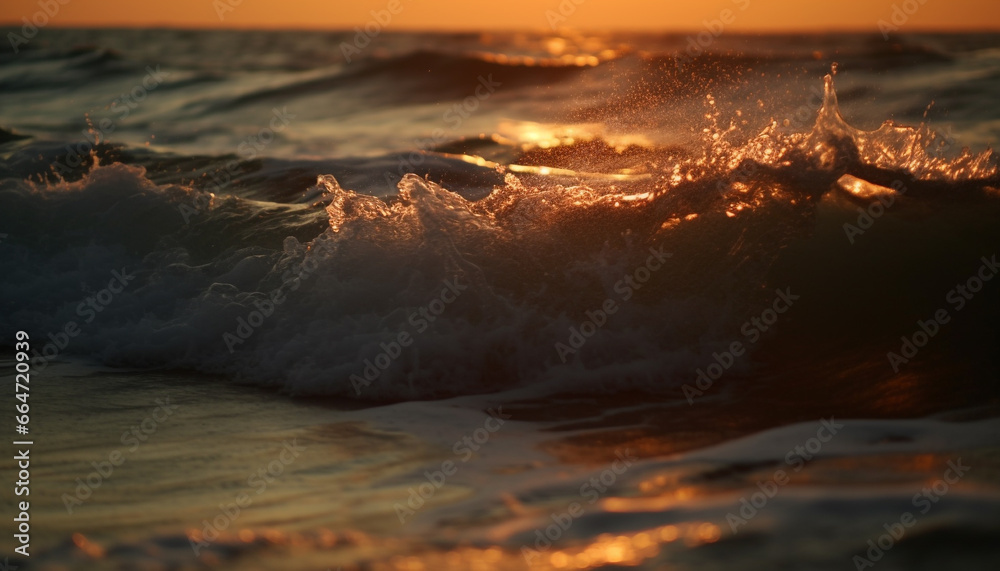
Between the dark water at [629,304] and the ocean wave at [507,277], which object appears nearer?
the dark water at [629,304]

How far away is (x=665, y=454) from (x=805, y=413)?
2.83 ft

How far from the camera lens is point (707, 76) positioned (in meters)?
7.77

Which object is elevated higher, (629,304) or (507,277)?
(507,277)

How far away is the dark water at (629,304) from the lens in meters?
2.89

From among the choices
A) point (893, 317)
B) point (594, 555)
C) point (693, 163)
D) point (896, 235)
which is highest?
point (693, 163)

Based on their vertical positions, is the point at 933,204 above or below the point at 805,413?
above

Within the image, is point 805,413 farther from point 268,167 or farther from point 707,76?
point 268,167

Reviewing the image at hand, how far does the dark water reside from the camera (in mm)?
2887

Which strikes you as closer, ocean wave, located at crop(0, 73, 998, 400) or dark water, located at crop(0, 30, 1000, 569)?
dark water, located at crop(0, 30, 1000, 569)

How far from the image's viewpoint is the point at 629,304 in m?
4.91

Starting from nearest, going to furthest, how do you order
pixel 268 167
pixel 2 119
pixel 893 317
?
pixel 893 317 < pixel 268 167 < pixel 2 119

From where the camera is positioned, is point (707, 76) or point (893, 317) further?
point (707, 76)

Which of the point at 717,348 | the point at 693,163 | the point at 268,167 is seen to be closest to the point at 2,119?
the point at 268,167

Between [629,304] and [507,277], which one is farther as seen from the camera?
[507,277]
